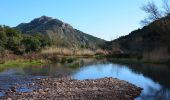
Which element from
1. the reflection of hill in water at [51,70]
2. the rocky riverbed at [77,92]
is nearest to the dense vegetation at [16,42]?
the reflection of hill in water at [51,70]

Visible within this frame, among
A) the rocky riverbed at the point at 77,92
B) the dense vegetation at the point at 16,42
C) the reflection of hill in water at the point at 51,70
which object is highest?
the dense vegetation at the point at 16,42

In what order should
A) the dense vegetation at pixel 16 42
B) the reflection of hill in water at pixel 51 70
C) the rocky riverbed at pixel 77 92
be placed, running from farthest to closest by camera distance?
1. the dense vegetation at pixel 16 42
2. the reflection of hill in water at pixel 51 70
3. the rocky riverbed at pixel 77 92

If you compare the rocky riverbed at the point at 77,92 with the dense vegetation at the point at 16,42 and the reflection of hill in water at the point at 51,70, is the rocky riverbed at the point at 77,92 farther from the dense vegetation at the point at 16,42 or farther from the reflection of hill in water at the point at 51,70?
the dense vegetation at the point at 16,42

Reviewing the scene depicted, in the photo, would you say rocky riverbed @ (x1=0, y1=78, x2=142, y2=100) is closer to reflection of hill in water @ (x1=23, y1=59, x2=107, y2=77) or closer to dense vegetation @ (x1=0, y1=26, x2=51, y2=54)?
reflection of hill in water @ (x1=23, y1=59, x2=107, y2=77)

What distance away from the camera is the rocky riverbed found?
17438mm

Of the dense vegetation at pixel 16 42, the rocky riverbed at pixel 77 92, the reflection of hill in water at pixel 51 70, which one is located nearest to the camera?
the rocky riverbed at pixel 77 92

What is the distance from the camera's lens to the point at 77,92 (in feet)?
62.2

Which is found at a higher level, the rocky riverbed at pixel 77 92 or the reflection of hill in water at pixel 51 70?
the reflection of hill in water at pixel 51 70

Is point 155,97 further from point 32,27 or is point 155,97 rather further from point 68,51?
point 32,27

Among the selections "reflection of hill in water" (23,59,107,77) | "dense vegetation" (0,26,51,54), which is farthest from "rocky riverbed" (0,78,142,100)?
"dense vegetation" (0,26,51,54)

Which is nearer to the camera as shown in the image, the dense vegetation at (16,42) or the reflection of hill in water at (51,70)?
the reflection of hill in water at (51,70)

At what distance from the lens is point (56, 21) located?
422ft

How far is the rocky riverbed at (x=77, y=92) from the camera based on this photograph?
17.4 m

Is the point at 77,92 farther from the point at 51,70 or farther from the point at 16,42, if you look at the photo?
the point at 16,42
